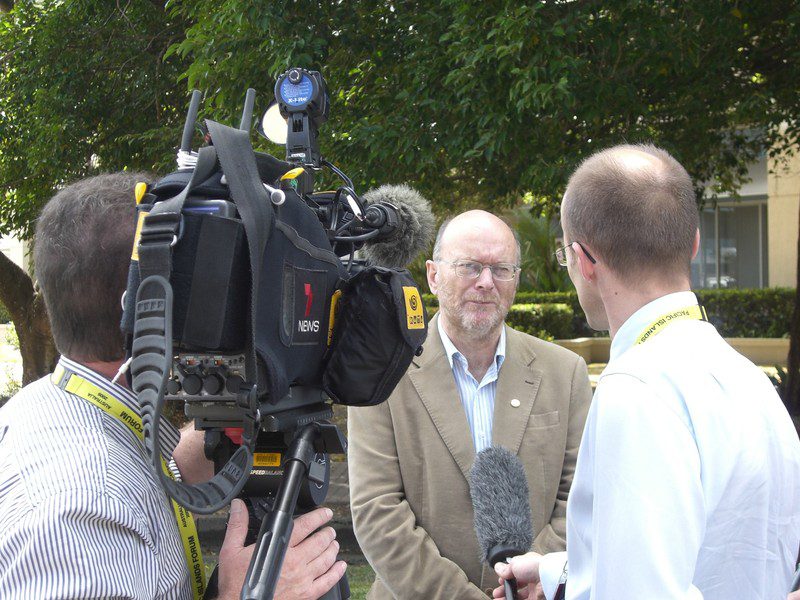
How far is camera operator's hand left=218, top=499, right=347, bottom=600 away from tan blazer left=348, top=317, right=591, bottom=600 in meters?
1.20

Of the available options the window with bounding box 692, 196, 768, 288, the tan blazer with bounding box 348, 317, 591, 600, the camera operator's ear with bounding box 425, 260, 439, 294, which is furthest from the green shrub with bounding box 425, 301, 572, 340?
the tan blazer with bounding box 348, 317, 591, 600

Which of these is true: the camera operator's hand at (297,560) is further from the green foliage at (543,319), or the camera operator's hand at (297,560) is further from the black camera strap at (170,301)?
the green foliage at (543,319)

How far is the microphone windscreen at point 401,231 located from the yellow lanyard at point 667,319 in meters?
0.60

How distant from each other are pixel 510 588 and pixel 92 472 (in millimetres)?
1185

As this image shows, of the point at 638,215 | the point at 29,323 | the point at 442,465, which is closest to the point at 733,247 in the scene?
the point at 29,323

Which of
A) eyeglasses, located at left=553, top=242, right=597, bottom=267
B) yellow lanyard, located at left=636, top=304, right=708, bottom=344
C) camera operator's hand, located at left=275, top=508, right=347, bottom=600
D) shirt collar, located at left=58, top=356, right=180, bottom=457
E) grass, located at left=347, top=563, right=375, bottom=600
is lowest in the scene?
grass, located at left=347, top=563, right=375, bottom=600

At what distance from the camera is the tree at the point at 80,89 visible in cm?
902

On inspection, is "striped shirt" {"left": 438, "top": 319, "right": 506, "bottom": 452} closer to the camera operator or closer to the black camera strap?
the camera operator

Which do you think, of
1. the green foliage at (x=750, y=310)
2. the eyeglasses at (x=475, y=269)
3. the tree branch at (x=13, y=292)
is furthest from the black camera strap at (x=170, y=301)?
the green foliage at (x=750, y=310)

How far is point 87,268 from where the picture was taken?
1.61m

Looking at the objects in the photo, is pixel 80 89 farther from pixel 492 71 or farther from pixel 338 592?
pixel 338 592

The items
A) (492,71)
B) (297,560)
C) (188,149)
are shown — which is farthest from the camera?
(492,71)

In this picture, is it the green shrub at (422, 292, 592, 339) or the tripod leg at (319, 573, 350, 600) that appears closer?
the tripod leg at (319, 573, 350, 600)

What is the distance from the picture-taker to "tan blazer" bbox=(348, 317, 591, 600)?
288 centimetres
